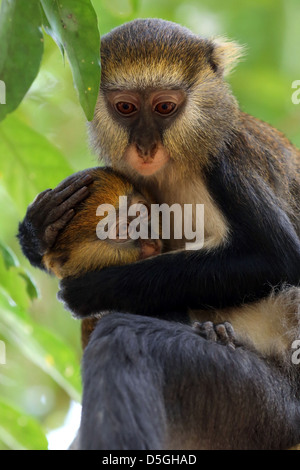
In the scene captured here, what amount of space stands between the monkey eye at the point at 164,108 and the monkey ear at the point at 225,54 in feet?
1.92

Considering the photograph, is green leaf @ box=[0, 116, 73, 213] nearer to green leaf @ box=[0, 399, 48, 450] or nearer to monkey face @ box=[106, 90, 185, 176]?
monkey face @ box=[106, 90, 185, 176]

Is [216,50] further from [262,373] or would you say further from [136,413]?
[136,413]

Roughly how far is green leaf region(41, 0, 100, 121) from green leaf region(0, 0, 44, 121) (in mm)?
119

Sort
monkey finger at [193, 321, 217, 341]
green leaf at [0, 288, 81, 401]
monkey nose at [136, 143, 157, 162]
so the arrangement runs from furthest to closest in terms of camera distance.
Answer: green leaf at [0, 288, 81, 401]
monkey nose at [136, 143, 157, 162]
monkey finger at [193, 321, 217, 341]

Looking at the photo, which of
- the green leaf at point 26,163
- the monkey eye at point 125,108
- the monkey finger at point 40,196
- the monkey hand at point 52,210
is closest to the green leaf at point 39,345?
the monkey hand at point 52,210

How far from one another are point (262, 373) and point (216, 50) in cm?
250

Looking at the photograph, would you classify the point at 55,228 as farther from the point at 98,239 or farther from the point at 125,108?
the point at 125,108

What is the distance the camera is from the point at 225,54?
5.62 m

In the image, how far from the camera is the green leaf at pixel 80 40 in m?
3.58

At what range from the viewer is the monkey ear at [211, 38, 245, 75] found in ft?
18.1

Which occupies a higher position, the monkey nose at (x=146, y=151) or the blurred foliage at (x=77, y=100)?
the blurred foliage at (x=77, y=100)

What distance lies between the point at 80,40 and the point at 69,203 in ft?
5.41

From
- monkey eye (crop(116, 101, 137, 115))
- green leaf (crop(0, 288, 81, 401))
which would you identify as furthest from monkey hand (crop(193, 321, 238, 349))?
monkey eye (crop(116, 101, 137, 115))

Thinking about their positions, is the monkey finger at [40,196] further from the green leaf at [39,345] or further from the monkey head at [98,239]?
the green leaf at [39,345]
